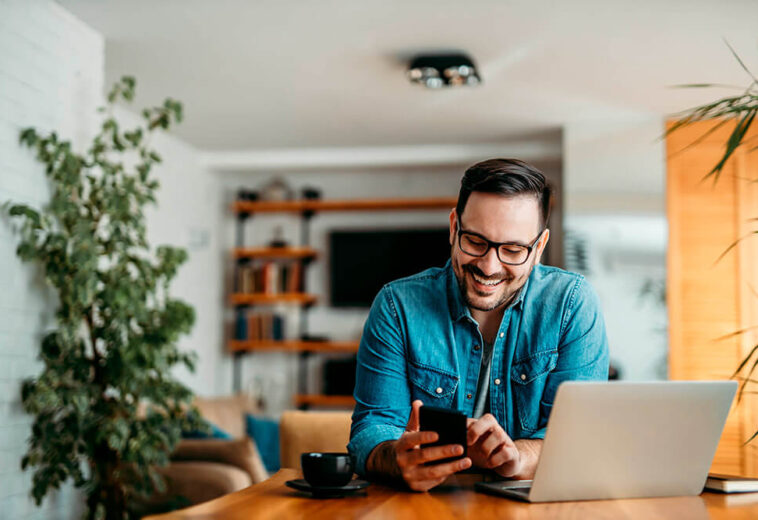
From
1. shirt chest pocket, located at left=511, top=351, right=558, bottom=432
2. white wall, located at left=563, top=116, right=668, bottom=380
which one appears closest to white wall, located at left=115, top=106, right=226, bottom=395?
white wall, located at left=563, top=116, right=668, bottom=380

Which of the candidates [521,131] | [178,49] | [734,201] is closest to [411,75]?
[178,49]

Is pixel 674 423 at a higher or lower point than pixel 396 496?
higher

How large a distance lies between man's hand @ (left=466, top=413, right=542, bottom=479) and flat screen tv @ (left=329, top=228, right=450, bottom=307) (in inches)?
190

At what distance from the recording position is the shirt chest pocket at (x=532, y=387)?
1.64m

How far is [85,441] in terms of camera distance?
3170 mm

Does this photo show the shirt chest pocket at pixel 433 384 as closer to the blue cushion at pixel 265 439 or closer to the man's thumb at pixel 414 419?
the man's thumb at pixel 414 419

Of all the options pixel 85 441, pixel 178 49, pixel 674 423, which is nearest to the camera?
pixel 674 423

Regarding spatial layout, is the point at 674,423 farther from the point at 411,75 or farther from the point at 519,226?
the point at 411,75

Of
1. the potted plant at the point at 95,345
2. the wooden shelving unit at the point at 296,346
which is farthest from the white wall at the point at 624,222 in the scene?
the potted plant at the point at 95,345

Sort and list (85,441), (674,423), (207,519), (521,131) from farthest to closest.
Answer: (521,131) → (85,441) → (674,423) → (207,519)

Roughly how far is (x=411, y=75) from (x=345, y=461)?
10.1 feet

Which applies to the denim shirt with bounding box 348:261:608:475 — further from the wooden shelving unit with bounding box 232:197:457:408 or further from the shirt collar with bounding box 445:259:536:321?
the wooden shelving unit with bounding box 232:197:457:408

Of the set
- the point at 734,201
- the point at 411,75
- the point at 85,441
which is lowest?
the point at 85,441

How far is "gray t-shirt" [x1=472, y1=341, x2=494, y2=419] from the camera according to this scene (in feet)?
5.53
